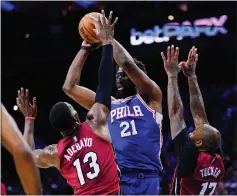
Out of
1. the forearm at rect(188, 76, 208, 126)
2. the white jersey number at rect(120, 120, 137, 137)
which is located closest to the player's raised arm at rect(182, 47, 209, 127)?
the forearm at rect(188, 76, 208, 126)

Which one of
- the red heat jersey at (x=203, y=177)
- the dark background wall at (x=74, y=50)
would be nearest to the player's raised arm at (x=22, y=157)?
the red heat jersey at (x=203, y=177)

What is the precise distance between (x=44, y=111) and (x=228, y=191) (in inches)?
226

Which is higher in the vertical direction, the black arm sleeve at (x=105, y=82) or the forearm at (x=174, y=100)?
the black arm sleeve at (x=105, y=82)

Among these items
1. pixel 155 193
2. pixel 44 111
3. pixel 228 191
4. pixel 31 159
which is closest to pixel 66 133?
pixel 155 193

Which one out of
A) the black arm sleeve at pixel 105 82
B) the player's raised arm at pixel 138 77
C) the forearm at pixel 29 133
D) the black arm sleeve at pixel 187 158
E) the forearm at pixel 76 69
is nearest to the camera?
the black arm sleeve at pixel 105 82

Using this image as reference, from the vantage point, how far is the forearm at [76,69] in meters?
4.56

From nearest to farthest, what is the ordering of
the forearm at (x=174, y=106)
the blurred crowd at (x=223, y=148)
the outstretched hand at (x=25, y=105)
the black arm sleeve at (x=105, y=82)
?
the black arm sleeve at (x=105, y=82), the forearm at (x=174, y=106), the outstretched hand at (x=25, y=105), the blurred crowd at (x=223, y=148)

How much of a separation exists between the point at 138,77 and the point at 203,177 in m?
1.00

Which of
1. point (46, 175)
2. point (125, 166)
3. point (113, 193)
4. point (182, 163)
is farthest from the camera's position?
point (46, 175)

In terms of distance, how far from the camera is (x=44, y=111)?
14992mm

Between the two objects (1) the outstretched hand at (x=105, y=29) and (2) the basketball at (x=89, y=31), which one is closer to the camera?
(1) the outstretched hand at (x=105, y=29)

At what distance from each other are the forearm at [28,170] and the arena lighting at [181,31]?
12.2 meters

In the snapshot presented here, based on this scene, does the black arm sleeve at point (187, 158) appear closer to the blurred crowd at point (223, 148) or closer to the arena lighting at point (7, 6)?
the blurred crowd at point (223, 148)

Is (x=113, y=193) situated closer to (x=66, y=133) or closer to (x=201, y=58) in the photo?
(x=66, y=133)
